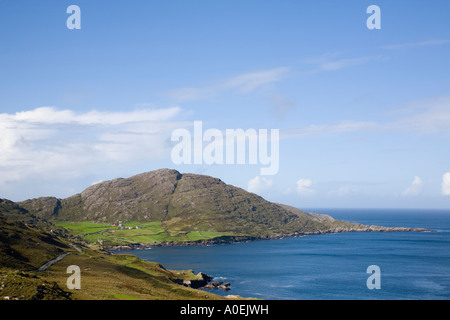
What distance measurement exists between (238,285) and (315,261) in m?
71.4

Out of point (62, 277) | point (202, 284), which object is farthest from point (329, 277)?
point (62, 277)

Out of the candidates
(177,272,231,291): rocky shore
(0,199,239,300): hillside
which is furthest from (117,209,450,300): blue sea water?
(0,199,239,300): hillside

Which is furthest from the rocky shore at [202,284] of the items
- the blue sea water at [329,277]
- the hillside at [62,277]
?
the blue sea water at [329,277]

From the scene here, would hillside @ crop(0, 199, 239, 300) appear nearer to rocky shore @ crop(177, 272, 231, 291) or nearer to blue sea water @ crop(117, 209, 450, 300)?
rocky shore @ crop(177, 272, 231, 291)

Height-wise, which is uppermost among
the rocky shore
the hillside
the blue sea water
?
the hillside

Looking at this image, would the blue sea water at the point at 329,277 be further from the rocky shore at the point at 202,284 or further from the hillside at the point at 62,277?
the hillside at the point at 62,277

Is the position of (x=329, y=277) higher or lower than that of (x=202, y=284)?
lower

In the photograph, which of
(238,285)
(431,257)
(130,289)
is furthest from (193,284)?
(431,257)

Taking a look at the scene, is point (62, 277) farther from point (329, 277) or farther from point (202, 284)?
point (329, 277)

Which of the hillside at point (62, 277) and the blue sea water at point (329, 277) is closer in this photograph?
the hillside at point (62, 277)

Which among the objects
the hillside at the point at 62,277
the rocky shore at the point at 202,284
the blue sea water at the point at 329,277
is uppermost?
the hillside at the point at 62,277

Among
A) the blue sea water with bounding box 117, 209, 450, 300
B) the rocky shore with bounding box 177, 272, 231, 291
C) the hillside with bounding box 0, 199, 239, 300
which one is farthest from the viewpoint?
the rocky shore with bounding box 177, 272, 231, 291

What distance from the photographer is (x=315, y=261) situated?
192 meters
